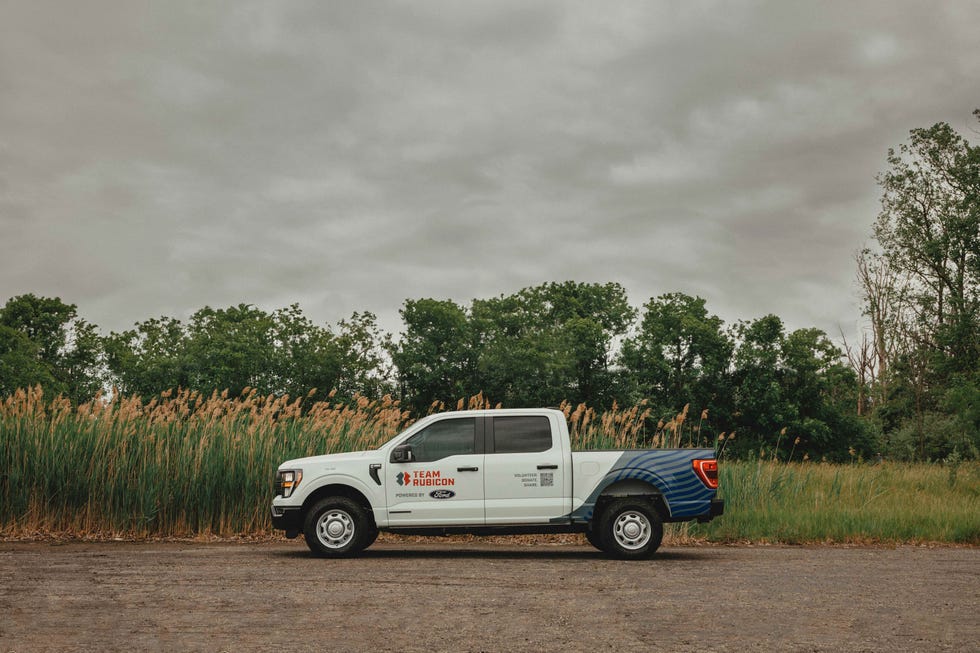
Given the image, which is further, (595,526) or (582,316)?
(582,316)

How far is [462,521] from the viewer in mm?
13016

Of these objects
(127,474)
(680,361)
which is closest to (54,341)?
(680,361)

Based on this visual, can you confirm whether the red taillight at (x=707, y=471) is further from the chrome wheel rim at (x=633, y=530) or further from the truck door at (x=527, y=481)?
the truck door at (x=527, y=481)

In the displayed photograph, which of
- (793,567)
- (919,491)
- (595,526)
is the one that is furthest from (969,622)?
(919,491)

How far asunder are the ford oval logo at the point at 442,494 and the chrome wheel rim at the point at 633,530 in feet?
7.51

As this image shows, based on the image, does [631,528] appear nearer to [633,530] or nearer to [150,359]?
[633,530]

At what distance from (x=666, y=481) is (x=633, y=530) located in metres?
0.80

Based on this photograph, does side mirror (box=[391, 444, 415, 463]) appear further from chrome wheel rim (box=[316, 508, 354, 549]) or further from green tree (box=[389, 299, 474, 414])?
green tree (box=[389, 299, 474, 414])

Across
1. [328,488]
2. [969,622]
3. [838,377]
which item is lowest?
[969,622]

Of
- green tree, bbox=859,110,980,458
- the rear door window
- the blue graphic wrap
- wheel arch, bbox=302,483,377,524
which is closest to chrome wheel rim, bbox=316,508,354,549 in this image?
wheel arch, bbox=302,483,377,524

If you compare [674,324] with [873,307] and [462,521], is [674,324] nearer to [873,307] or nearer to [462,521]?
[873,307]

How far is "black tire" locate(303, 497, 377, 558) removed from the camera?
1309 cm

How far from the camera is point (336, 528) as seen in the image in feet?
43.2

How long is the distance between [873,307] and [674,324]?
14.2 meters
